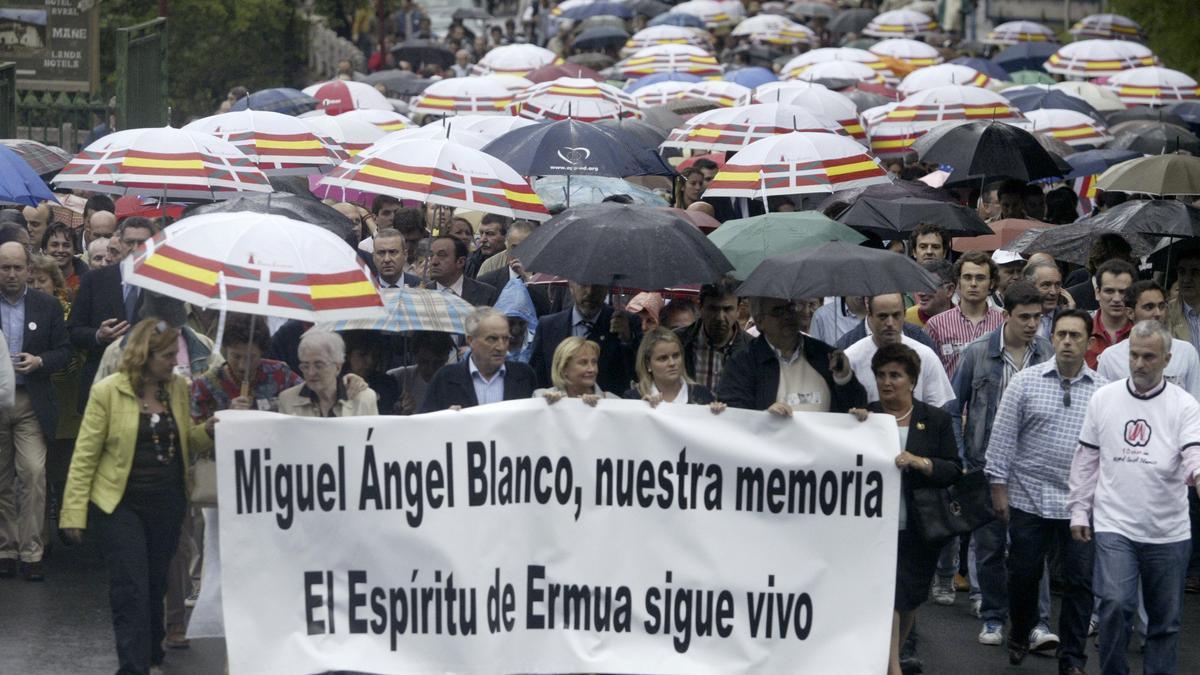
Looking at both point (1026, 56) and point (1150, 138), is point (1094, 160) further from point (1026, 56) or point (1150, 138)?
point (1026, 56)

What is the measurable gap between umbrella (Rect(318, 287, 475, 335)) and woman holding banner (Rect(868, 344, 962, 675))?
2237 mm

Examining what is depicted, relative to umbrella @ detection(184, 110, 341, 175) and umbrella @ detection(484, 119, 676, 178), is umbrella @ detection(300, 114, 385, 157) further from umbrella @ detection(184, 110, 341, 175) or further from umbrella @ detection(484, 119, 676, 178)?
umbrella @ detection(484, 119, 676, 178)

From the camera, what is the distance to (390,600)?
8680 millimetres

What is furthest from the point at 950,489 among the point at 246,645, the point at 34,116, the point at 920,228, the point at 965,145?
the point at 34,116

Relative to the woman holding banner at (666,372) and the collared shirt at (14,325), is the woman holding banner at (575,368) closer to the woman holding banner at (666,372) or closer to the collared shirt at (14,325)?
the woman holding banner at (666,372)

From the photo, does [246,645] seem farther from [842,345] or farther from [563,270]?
[842,345]

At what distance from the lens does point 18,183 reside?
42.2 ft

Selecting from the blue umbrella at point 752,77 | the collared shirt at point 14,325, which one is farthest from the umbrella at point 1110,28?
the collared shirt at point 14,325

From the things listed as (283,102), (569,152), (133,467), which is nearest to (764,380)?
(133,467)

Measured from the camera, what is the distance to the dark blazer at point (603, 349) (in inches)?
413

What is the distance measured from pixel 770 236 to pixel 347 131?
21.8 feet

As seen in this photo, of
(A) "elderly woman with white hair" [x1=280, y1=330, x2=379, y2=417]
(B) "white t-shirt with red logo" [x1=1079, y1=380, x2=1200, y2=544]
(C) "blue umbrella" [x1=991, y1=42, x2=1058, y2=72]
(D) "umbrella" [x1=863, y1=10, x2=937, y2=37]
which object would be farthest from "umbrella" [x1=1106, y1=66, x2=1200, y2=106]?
(A) "elderly woman with white hair" [x1=280, y1=330, x2=379, y2=417]

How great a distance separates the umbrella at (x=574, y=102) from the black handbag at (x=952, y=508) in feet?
30.6

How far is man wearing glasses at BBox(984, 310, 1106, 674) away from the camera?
966cm
